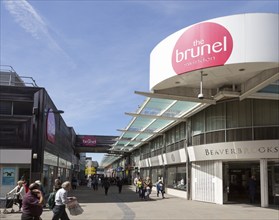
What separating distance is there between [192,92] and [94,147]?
50.9 metres

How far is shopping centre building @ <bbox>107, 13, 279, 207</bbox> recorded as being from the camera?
15.5m

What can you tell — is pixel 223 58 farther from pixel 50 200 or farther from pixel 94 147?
pixel 94 147

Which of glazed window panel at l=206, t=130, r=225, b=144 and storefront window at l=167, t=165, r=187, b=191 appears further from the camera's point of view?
storefront window at l=167, t=165, r=187, b=191

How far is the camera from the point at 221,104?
22906 millimetres

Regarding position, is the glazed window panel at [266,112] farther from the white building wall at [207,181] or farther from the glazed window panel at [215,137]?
the white building wall at [207,181]

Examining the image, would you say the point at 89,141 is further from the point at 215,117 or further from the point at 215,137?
the point at 215,137

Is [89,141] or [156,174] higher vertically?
[89,141]

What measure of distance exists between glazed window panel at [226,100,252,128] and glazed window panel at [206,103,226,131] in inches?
16.1

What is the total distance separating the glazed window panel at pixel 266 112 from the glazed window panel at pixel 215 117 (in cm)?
198

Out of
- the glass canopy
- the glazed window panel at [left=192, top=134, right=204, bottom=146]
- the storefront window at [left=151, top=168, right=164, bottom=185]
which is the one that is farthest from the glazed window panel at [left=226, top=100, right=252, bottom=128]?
the storefront window at [left=151, top=168, right=164, bottom=185]

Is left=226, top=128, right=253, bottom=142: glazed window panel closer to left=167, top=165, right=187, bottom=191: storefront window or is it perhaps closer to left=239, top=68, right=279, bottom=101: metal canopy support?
left=239, top=68, right=279, bottom=101: metal canopy support

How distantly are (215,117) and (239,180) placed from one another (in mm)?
5043

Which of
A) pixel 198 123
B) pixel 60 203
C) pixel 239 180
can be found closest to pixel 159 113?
pixel 198 123

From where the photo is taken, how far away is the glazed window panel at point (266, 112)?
20.9m
